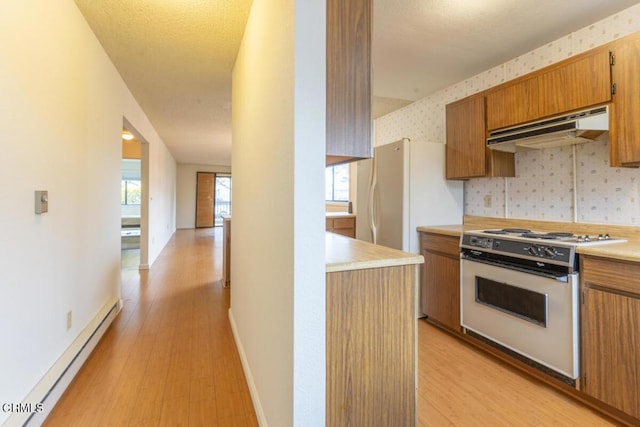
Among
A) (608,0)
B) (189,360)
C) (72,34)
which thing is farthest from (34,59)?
(608,0)

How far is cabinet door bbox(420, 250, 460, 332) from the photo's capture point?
267 cm

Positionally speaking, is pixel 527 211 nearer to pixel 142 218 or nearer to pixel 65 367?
pixel 65 367

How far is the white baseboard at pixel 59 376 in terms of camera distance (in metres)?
1.50

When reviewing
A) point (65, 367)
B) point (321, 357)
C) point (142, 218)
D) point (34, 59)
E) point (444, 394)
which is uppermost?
point (34, 59)

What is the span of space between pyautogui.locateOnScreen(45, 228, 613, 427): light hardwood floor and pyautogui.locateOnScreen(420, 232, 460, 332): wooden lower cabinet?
16 centimetres

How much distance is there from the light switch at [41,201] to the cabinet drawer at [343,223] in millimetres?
3065

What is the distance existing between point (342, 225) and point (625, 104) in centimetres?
303

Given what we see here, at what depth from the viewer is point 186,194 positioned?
10828 mm

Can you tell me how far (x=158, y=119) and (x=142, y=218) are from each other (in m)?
1.60

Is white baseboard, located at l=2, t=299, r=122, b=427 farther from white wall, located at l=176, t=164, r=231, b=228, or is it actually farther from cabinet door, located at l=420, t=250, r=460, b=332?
white wall, located at l=176, t=164, r=231, b=228

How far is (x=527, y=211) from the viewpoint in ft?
8.96

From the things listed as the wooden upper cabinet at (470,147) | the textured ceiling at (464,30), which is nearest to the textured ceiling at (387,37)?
the textured ceiling at (464,30)

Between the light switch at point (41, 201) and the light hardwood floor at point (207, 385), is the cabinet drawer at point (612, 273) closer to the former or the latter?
the light hardwood floor at point (207, 385)
